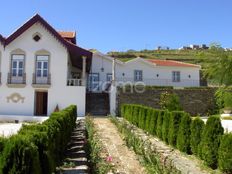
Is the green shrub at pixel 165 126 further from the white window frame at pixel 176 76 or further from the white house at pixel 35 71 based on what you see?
the white window frame at pixel 176 76

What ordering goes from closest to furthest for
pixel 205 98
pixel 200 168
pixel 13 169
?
pixel 13 169, pixel 200 168, pixel 205 98

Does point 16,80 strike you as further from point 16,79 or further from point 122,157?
point 122,157

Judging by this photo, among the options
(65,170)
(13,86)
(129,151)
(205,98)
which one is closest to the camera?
(65,170)

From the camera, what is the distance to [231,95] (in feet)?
26.0

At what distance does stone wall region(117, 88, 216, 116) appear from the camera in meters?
31.0

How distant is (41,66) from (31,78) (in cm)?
122

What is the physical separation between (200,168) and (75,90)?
806 inches

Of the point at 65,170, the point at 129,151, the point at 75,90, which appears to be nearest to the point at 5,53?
the point at 75,90

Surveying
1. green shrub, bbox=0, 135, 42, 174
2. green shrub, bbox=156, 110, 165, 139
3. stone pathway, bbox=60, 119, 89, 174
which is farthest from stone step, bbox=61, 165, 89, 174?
green shrub, bbox=156, 110, 165, 139

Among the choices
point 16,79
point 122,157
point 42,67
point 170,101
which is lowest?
point 122,157

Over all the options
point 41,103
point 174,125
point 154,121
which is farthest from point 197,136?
point 41,103

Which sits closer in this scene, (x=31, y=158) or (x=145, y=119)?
(x=31, y=158)

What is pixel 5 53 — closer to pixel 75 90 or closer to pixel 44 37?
pixel 44 37

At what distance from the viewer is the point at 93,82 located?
1485 inches
